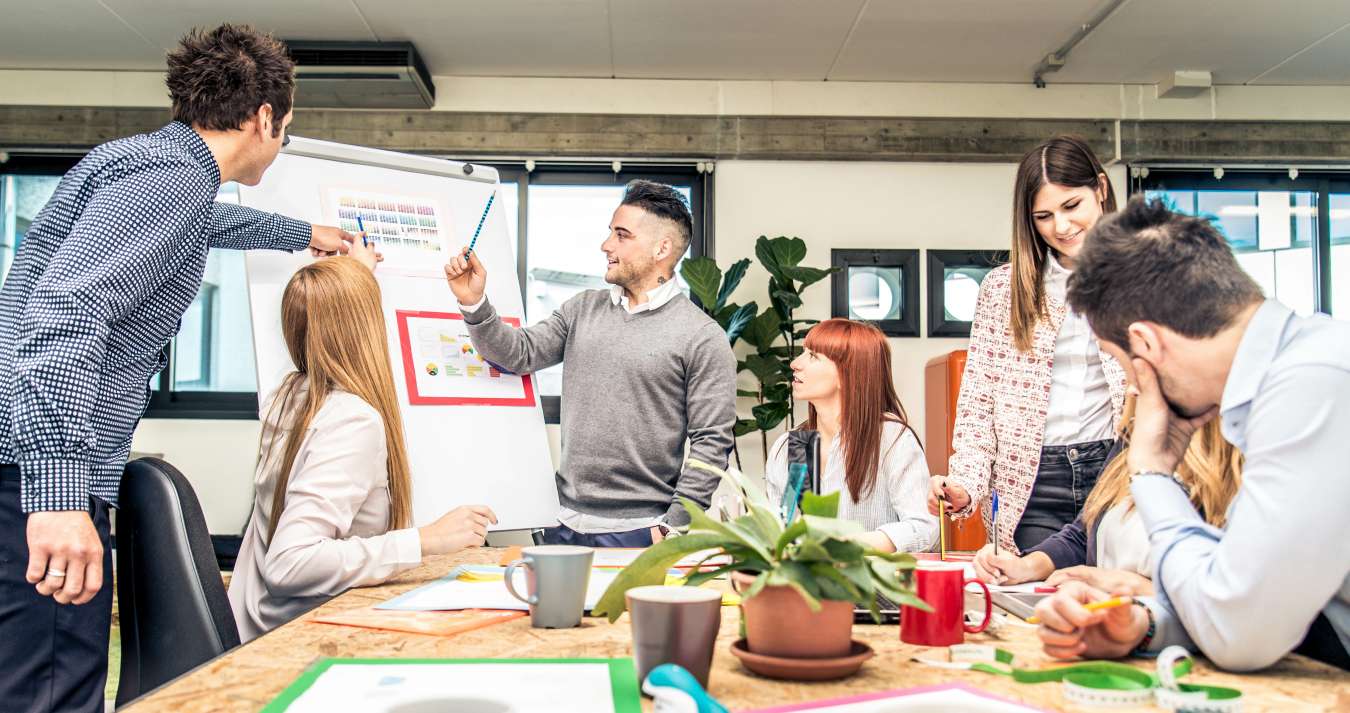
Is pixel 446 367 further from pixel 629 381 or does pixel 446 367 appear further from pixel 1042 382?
pixel 1042 382

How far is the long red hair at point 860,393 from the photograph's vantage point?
7.39ft

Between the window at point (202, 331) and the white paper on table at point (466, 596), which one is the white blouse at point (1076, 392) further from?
the window at point (202, 331)

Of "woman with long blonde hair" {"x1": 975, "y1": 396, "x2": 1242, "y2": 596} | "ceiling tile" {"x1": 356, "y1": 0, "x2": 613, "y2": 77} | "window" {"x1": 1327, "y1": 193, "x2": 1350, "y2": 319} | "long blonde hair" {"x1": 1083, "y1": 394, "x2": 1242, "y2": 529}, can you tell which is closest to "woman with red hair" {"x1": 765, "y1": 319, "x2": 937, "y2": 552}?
"woman with long blonde hair" {"x1": 975, "y1": 396, "x2": 1242, "y2": 596}

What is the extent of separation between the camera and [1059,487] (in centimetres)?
202

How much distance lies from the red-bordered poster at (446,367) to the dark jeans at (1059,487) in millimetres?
1407

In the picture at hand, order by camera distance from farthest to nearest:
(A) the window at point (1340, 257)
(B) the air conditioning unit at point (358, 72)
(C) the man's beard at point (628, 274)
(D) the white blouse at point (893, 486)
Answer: (A) the window at point (1340, 257), (B) the air conditioning unit at point (358, 72), (C) the man's beard at point (628, 274), (D) the white blouse at point (893, 486)

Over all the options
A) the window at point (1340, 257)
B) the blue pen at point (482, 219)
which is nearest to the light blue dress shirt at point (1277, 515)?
the blue pen at point (482, 219)

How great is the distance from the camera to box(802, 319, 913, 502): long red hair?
7.39 feet

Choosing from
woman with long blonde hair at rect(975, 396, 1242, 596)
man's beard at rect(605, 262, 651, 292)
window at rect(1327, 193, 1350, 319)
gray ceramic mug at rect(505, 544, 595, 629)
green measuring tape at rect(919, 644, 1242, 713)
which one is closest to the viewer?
green measuring tape at rect(919, 644, 1242, 713)

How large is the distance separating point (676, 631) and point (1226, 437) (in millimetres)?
608

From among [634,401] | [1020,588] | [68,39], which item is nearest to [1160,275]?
[1020,588]

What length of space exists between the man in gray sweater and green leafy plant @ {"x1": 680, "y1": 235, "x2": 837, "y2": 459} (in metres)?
1.82

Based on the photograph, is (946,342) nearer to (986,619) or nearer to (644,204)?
(644,204)

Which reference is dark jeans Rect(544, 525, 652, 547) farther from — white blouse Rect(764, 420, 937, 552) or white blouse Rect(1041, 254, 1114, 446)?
white blouse Rect(1041, 254, 1114, 446)
